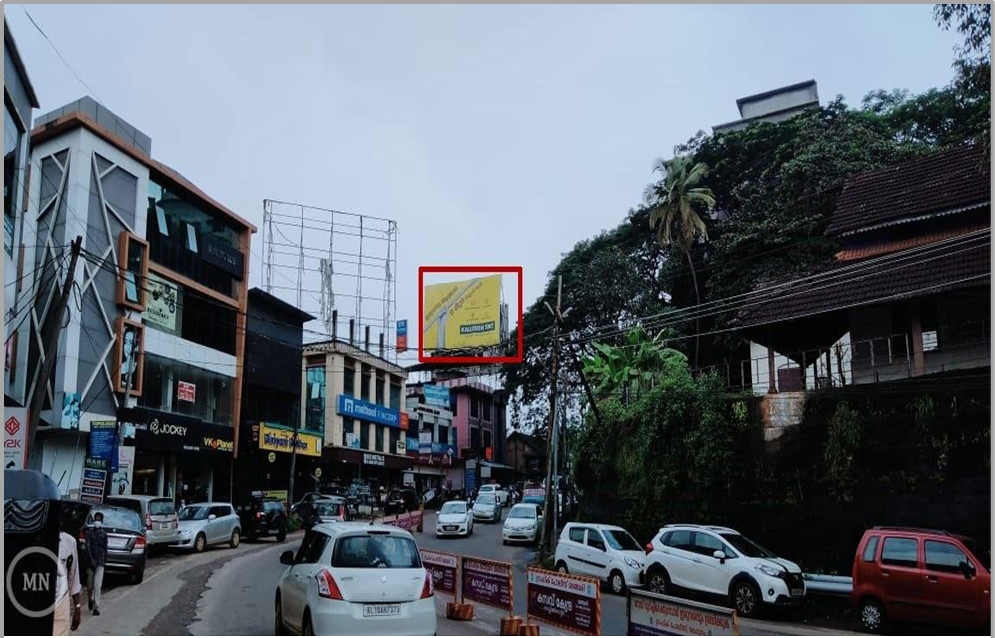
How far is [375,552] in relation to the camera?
1012 centimetres

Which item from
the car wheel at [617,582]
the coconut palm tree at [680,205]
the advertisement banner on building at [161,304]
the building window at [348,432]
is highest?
the coconut palm tree at [680,205]

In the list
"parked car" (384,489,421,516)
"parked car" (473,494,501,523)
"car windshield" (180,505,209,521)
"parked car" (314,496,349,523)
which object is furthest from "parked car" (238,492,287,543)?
"parked car" (384,489,421,516)

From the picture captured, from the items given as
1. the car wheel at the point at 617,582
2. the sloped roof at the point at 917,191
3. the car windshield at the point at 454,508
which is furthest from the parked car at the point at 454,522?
the sloped roof at the point at 917,191

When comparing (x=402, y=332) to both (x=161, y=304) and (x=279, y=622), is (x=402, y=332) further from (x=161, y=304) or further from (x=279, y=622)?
(x=279, y=622)

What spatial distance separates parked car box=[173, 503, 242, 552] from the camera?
25781 millimetres

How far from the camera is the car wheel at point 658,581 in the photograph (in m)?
17.7

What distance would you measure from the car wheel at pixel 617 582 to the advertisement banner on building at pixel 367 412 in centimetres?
3505

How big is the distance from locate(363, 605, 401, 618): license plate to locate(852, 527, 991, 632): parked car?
8985mm

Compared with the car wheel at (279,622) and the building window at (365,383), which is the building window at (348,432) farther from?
the car wheel at (279,622)

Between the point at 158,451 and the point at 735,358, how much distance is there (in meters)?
27.5

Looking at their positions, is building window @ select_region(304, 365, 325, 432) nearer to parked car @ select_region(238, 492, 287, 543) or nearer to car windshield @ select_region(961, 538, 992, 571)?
parked car @ select_region(238, 492, 287, 543)

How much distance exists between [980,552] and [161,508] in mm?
21037

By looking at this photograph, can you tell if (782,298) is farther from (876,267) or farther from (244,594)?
(244,594)

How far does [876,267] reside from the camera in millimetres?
23312
